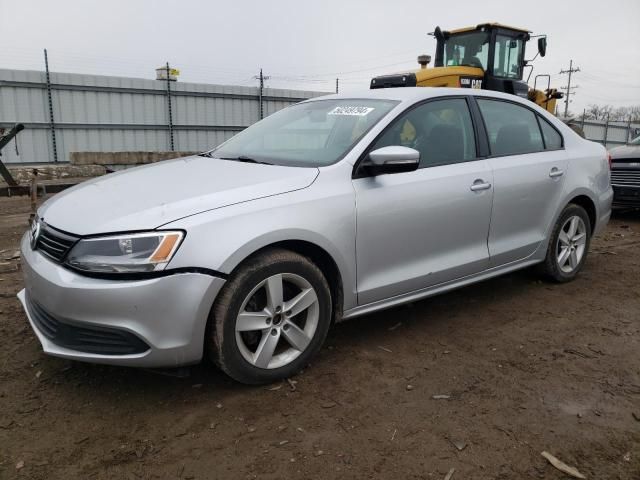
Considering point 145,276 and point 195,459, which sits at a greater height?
point 145,276

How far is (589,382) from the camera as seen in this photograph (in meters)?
2.99

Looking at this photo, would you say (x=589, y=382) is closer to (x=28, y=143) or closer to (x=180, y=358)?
(x=180, y=358)

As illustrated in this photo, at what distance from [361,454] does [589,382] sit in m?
1.46

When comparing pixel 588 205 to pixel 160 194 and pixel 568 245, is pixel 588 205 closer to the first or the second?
pixel 568 245

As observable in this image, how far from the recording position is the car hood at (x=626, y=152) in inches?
318

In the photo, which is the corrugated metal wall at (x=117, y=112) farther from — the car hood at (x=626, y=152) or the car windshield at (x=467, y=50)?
the car hood at (x=626, y=152)

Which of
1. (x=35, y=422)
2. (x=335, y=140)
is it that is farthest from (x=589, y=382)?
(x=35, y=422)

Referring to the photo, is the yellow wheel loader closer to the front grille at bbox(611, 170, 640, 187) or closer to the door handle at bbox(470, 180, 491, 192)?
the front grille at bbox(611, 170, 640, 187)

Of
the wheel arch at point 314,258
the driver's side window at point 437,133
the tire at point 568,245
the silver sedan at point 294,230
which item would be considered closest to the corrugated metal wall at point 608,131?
the tire at point 568,245

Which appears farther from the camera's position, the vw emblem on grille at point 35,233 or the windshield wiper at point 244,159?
the windshield wiper at point 244,159

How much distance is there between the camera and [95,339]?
100 inches

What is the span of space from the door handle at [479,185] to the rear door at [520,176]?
107mm

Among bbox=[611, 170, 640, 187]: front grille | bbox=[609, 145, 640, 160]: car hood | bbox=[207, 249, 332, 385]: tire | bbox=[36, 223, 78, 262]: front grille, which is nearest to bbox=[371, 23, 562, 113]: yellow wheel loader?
bbox=[609, 145, 640, 160]: car hood

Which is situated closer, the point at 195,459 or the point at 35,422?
the point at 195,459
